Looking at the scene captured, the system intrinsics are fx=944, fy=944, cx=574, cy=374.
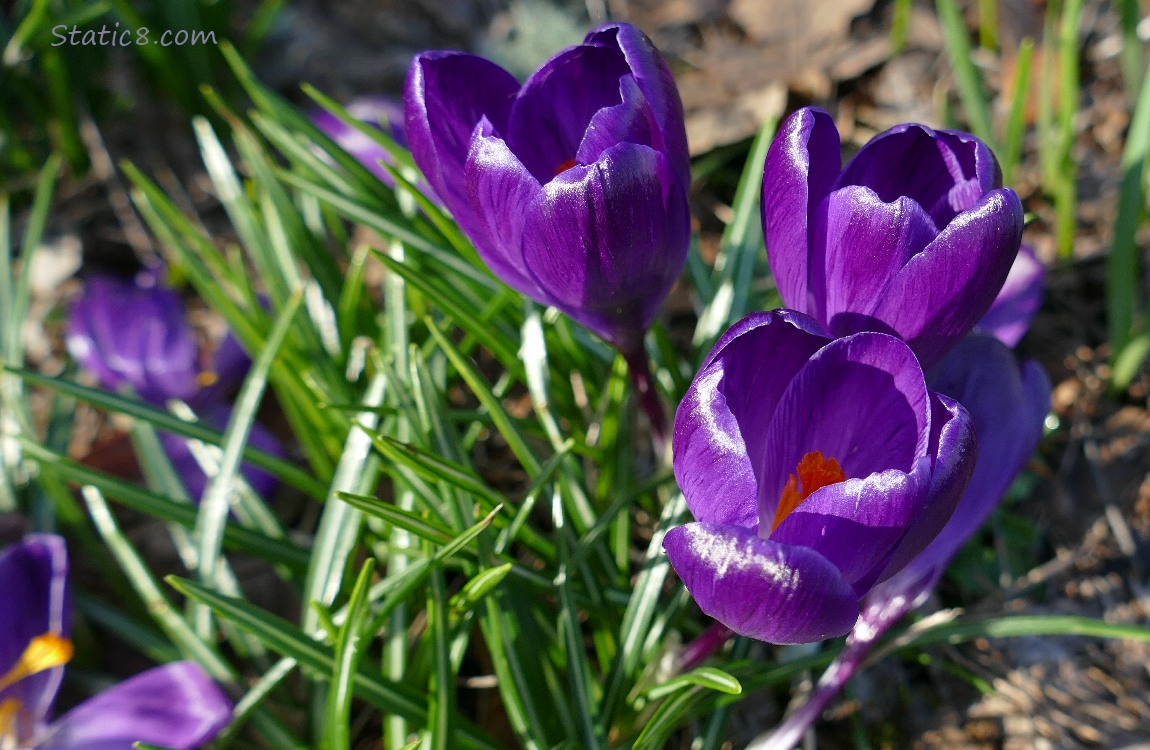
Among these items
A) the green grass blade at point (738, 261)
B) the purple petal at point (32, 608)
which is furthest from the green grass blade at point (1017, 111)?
the purple petal at point (32, 608)

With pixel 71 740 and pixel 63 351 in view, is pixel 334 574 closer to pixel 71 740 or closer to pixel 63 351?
pixel 71 740

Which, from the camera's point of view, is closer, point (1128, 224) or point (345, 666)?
point (345, 666)

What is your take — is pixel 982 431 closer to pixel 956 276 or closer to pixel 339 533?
pixel 956 276

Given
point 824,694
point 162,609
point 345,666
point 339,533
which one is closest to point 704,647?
point 824,694

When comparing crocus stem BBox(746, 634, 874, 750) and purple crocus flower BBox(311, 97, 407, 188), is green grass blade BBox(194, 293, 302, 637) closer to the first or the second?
purple crocus flower BBox(311, 97, 407, 188)
